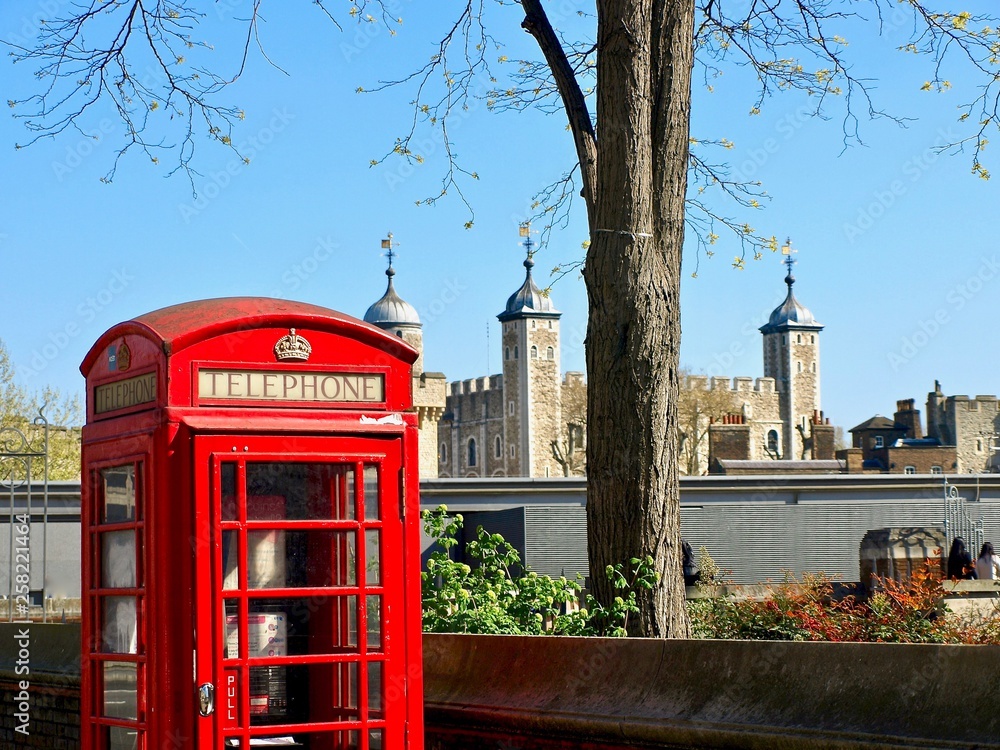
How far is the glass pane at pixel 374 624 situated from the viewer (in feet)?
17.0

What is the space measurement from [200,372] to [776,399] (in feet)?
360

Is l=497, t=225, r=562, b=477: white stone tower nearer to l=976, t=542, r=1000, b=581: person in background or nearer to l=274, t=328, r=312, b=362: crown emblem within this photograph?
l=976, t=542, r=1000, b=581: person in background

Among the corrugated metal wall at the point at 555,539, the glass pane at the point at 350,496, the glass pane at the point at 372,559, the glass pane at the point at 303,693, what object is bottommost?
the corrugated metal wall at the point at 555,539

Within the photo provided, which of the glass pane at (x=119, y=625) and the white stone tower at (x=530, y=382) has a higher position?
the white stone tower at (x=530, y=382)

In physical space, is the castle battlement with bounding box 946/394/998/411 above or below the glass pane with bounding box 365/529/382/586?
above

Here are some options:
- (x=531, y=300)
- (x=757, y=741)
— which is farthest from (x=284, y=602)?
(x=531, y=300)

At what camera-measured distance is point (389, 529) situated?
5141mm

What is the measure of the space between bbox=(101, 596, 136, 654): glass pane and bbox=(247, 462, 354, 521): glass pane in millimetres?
640

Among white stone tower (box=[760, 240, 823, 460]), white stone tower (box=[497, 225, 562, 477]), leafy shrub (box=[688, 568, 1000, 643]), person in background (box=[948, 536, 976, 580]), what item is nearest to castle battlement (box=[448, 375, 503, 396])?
white stone tower (box=[497, 225, 562, 477])

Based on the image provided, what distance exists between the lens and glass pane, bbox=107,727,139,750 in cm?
511

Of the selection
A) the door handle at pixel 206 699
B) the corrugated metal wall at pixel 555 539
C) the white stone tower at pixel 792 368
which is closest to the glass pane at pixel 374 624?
the door handle at pixel 206 699

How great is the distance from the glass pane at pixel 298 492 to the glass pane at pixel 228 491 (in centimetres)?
6

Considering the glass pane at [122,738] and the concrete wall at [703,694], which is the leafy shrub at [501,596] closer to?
the concrete wall at [703,694]

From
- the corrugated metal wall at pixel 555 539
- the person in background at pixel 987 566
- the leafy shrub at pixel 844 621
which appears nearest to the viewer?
the leafy shrub at pixel 844 621
